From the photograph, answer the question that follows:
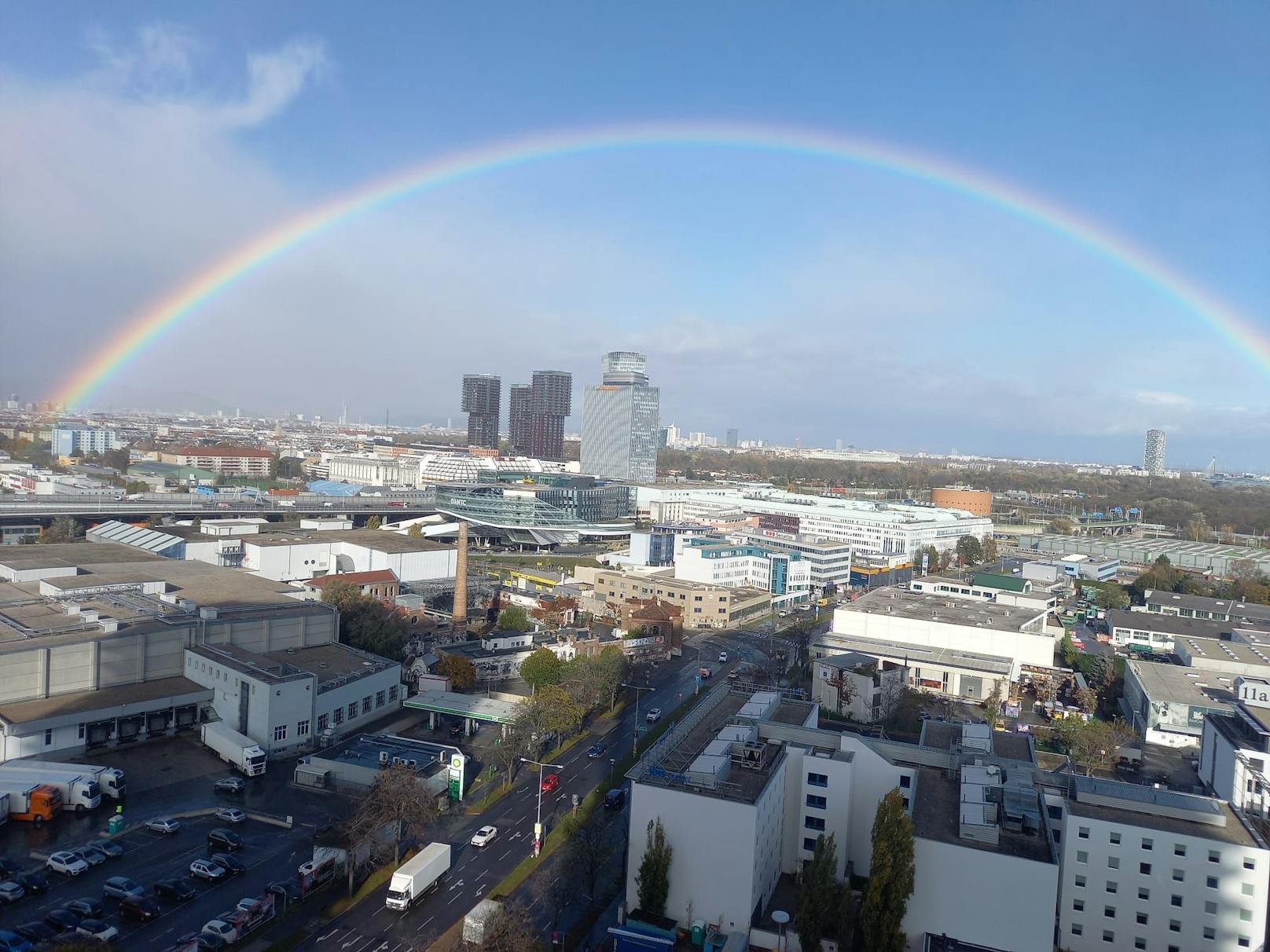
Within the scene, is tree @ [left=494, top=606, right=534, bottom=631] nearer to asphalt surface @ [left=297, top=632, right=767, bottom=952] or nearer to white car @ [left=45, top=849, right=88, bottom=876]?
asphalt surface @ [left=297, top=632, right=767, bottom=952]

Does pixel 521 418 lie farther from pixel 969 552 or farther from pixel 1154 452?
pixel 1154 452

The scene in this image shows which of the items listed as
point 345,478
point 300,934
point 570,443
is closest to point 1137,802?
point 300,934

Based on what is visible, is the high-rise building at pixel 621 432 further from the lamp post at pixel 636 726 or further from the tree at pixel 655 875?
the tree at pixel 655 875

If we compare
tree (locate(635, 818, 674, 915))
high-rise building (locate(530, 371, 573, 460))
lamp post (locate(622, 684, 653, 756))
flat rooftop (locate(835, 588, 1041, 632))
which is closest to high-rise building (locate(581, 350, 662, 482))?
high-rise building (locate(530, 371, 573, 460))

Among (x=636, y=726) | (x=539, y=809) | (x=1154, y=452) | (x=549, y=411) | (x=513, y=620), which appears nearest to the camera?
(x=539, y=809)

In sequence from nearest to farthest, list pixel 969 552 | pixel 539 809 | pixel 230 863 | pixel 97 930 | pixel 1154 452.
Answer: pixel 97 930 < pixel 230 863 < pixel 539 809 < pixel 969 552 < pixel 1154 452

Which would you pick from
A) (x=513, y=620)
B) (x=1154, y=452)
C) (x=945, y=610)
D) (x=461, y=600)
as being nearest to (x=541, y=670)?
(x=513, y=620)
